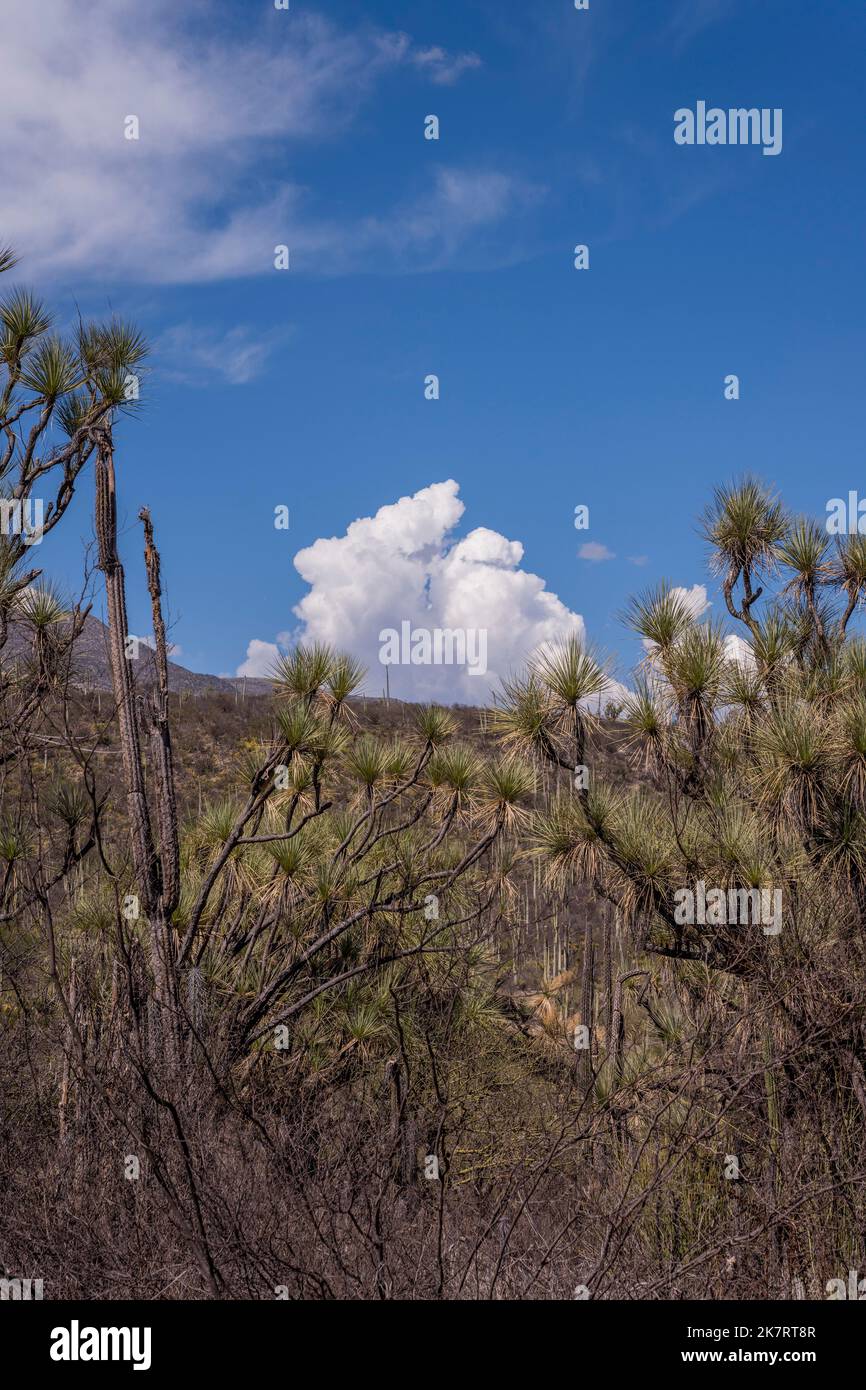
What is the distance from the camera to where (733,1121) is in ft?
22.6

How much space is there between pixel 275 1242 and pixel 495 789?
3456 millimetres

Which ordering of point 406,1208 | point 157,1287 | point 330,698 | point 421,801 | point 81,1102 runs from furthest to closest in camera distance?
A: point 421,801
point 330,698
point 406,1208
point 81,1102
point 157,1287

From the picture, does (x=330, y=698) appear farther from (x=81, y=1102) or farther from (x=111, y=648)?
(x=81, y=1102)

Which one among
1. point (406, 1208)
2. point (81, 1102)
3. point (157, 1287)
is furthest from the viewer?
point (406, 1208)

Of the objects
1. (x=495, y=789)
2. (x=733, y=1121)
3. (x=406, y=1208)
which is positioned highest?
(x=495, y=789)

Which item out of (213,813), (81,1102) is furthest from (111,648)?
(81,1102)

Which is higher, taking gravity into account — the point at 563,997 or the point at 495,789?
the point at 495,789

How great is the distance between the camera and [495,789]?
298 inches

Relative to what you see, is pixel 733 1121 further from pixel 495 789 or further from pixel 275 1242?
pixel 275 1242

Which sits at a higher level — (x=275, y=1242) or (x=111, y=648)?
(x=111, y=648)

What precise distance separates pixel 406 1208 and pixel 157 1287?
245cm
